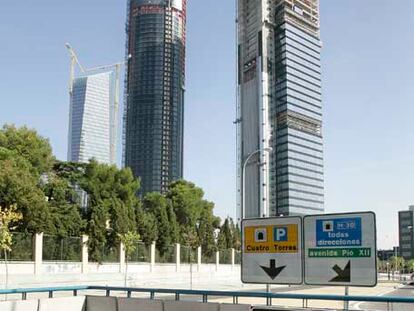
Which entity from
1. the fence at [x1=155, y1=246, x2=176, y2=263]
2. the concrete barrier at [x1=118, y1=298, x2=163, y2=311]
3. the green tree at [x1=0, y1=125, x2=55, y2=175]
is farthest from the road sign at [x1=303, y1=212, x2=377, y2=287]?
the fence at [x1=155, y1=246, x2=176, y2=263]

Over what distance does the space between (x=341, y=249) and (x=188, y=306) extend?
143 inches

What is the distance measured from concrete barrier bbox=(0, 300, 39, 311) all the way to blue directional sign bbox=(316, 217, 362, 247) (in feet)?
20.1

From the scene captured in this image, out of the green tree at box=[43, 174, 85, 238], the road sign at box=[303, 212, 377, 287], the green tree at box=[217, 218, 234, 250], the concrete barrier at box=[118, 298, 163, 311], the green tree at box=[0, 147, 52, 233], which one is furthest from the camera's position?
the green tree at box=[217, 218, 234, 250]

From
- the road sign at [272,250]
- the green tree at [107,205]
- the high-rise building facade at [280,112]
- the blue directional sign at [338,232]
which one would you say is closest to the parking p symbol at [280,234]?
the road sign at [272,250]

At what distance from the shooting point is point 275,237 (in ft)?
32.3

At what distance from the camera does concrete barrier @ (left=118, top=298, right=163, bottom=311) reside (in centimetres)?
1155

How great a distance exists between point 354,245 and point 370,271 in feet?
1.46

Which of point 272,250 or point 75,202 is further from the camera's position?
point 75,202

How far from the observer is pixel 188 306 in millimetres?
11039

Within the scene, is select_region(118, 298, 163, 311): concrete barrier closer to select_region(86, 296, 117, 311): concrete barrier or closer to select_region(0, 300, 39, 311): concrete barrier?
select_region(86, 296, 117, 311): concrete barrier

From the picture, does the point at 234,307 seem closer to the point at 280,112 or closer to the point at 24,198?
the point at 24,198

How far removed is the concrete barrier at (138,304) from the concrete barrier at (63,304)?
1.08 m

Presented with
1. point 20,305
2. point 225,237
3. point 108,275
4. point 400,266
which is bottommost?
point 400,266

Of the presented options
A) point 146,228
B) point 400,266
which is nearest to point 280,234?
point 146,228
